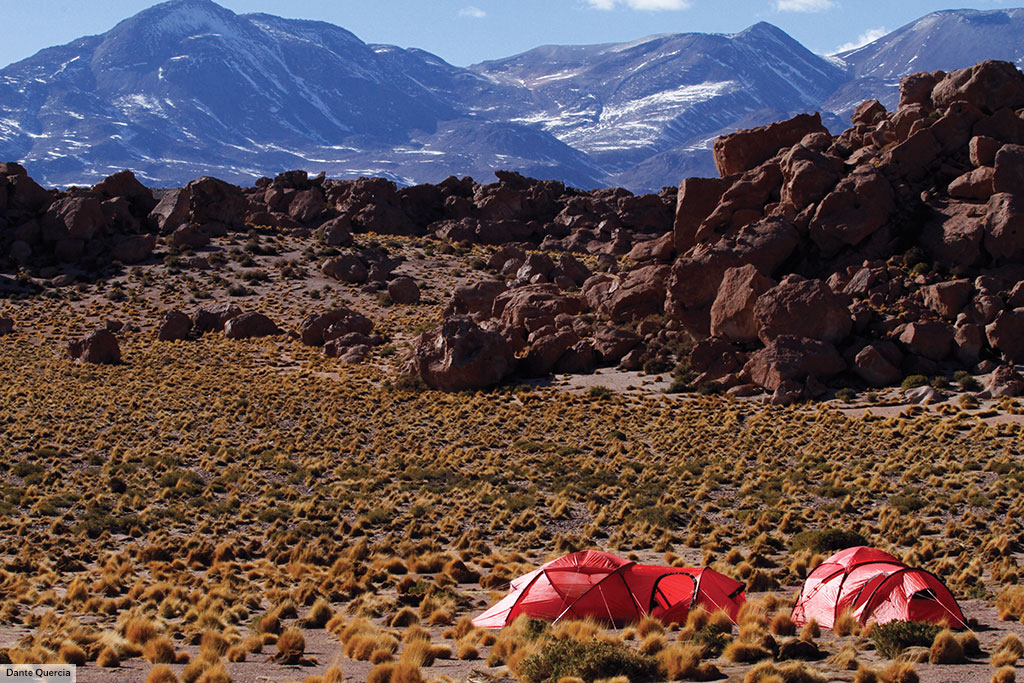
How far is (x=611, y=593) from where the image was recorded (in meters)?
17.9

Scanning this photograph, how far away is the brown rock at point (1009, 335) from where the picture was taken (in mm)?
39031

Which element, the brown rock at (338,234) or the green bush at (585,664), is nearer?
the green bush at (585,664)

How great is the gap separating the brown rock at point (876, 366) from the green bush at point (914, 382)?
3.36ft

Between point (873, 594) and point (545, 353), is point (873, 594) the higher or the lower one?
the lower one

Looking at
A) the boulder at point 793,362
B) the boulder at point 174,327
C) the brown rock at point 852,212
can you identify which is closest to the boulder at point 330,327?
the boulder at point 174,327

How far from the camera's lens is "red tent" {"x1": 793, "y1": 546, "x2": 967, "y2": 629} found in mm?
16156

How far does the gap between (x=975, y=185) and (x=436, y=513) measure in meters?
31.1

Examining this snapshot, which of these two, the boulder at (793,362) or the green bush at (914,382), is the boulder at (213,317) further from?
the green bush at (914,382)

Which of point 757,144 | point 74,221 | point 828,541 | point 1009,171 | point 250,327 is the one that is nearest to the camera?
point 828,541

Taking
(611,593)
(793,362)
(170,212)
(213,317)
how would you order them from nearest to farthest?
(611,593) → (793,362) → (213,317) → (170,212)

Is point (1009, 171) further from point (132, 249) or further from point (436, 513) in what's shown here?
point (132, 249)

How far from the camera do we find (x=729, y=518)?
26.7 m

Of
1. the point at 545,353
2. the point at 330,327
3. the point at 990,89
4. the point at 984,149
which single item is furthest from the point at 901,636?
the point at 330,327

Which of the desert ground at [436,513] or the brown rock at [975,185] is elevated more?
the brown rock at [975,185]
